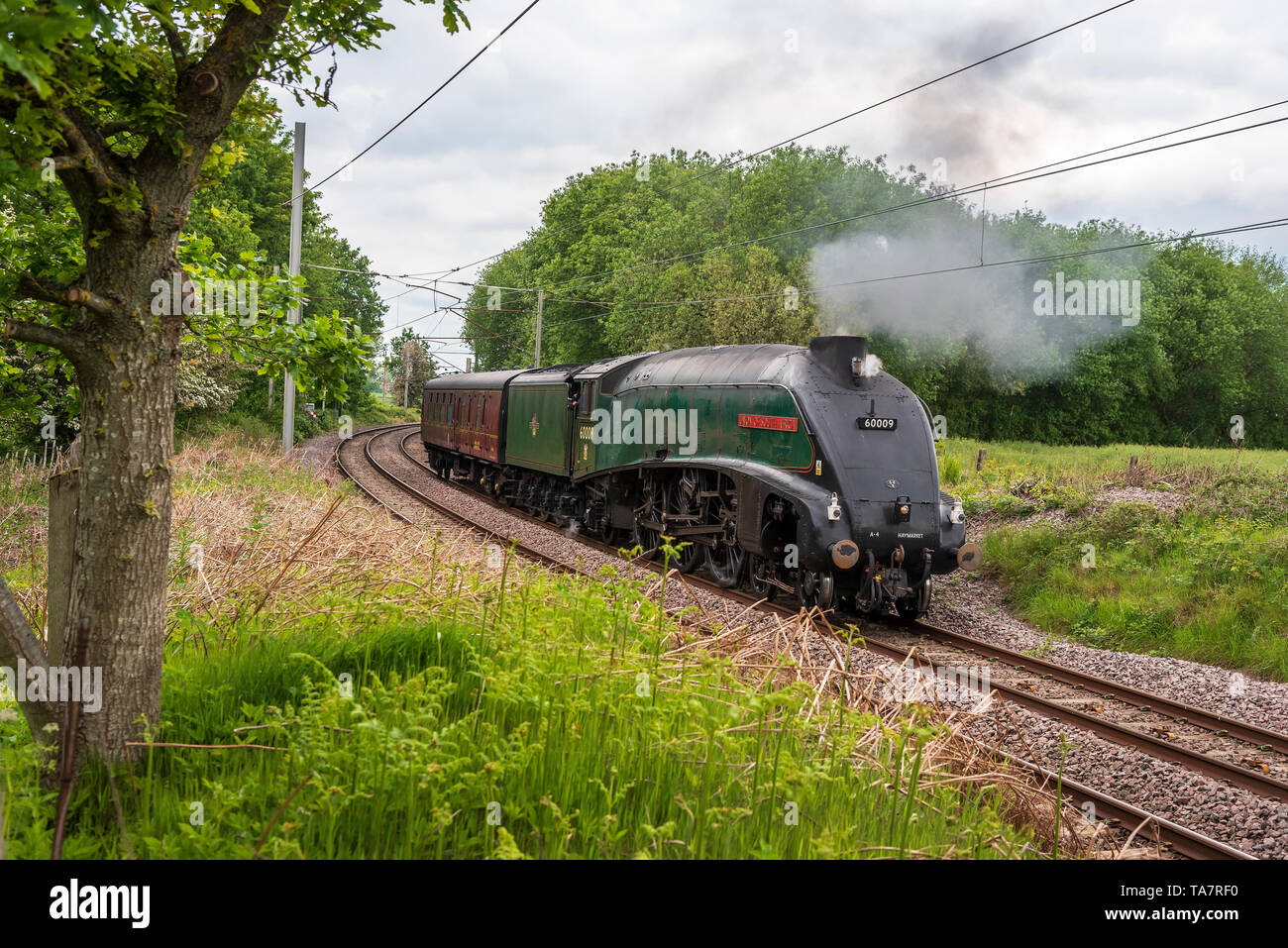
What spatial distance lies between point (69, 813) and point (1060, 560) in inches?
518

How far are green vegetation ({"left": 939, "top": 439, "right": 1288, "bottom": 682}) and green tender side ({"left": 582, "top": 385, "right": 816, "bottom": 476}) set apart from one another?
14.4ft

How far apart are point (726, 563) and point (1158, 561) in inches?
241

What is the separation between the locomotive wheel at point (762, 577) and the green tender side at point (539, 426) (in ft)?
21.7

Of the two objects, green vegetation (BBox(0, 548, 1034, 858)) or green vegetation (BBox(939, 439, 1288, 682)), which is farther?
green vegetation (BBox(939, 439, 1288, 682))

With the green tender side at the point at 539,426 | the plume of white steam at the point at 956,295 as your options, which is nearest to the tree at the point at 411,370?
the plume of white steam at the point at 956,295

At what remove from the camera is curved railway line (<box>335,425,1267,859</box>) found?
233 inches

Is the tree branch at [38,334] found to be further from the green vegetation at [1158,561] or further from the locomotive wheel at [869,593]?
the green vegetation at [1158,561]

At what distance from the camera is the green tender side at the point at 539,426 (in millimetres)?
18328

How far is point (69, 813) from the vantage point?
3.47 metres

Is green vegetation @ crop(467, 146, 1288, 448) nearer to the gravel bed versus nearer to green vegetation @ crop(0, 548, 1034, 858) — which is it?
the gravel bed

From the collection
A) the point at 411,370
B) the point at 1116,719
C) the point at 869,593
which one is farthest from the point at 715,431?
the point at 411,370

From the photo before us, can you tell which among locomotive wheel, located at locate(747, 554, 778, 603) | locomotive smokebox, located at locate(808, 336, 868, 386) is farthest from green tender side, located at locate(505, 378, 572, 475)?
locomotive smokebox, located at locate(808, 336, 868, 386)

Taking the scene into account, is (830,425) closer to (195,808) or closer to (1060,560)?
(1060,560)
